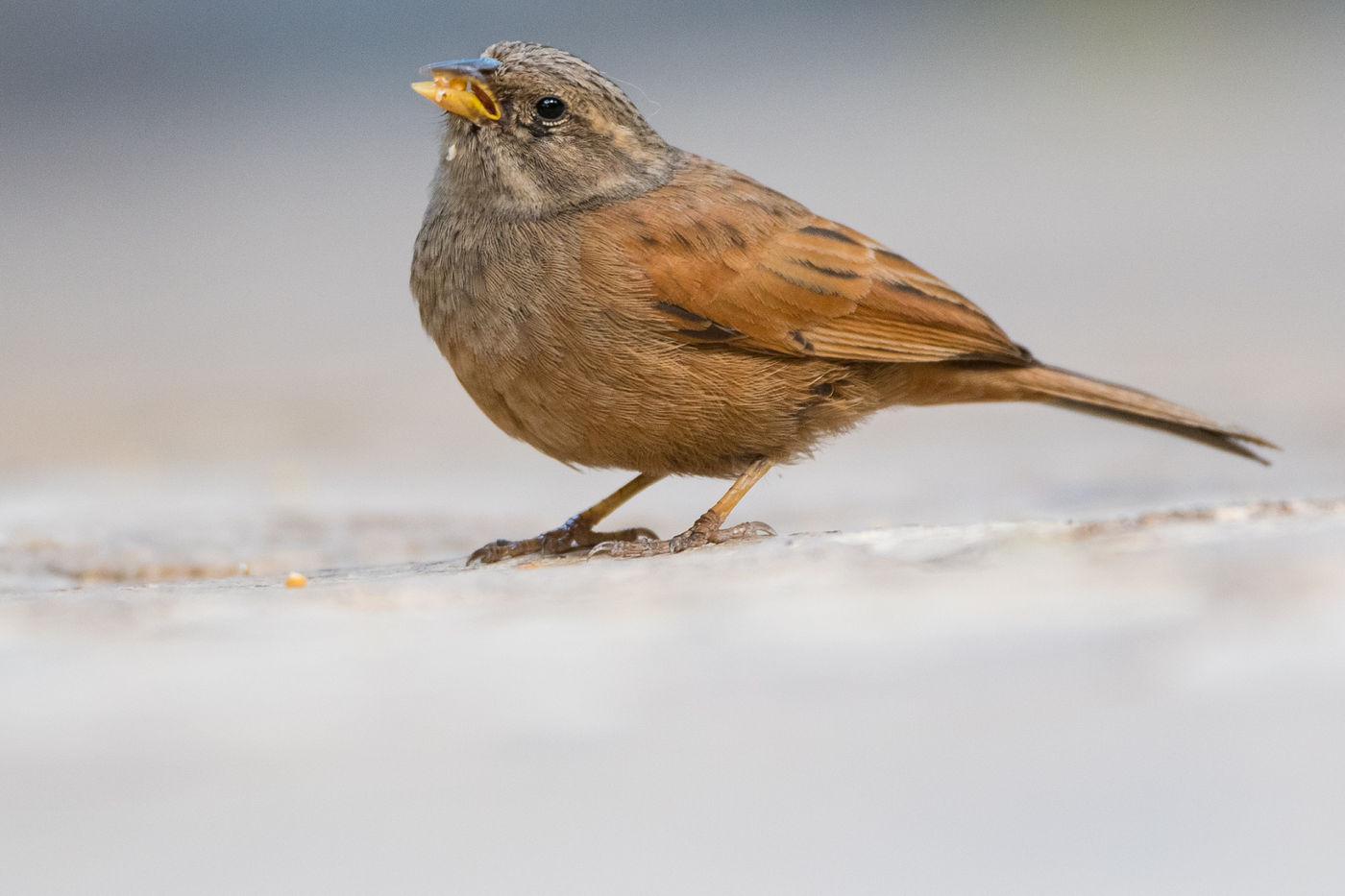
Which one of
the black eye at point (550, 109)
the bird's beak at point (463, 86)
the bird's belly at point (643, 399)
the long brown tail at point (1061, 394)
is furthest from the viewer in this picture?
the long brown tail at point (1061, 394)

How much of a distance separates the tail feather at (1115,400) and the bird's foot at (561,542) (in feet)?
4.55

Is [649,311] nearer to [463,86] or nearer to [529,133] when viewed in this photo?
[529,133]

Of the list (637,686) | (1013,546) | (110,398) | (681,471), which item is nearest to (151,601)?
(637,686)

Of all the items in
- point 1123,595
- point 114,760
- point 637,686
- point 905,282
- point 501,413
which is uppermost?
point 905,282

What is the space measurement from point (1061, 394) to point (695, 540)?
146 cm

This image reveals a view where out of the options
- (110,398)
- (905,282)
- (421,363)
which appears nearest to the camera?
(905,282)

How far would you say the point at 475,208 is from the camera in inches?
205

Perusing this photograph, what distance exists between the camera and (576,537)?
5523mm

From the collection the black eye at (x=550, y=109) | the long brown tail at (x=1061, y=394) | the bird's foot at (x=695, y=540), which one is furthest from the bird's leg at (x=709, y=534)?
the black eye at (x=550, y=109)

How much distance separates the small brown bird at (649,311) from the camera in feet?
16.0

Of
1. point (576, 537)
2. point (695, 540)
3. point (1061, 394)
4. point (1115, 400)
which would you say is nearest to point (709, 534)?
point (695, 540)

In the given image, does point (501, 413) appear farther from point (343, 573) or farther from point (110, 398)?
point (110, 398)

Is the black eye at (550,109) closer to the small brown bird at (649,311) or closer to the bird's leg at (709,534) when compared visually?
the small brown bird at (649,311)

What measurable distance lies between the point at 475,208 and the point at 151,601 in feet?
5.73
